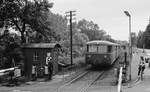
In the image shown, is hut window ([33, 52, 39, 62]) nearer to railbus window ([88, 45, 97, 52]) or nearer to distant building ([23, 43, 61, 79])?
distant building ([23, 43, 61, 79])

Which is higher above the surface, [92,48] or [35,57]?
[92,48]

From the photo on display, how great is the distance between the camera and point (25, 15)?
35.2 m

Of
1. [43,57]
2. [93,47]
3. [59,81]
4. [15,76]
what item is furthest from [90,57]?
[15,76]

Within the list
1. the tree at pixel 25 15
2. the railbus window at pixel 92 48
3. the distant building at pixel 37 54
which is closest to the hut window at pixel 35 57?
the distant building at pixel 37 54

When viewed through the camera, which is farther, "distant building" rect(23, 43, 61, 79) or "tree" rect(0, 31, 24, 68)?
"tree" rect(0, 31, 24, 68)

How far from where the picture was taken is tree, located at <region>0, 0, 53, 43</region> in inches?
1352

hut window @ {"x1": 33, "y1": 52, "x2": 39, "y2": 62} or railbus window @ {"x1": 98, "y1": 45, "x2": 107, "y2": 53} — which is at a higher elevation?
railbus window @ {"x1": 98, "y1": 45, "x2": 107, "y2": 53}

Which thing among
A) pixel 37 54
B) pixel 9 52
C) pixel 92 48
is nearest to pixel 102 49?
pixel 92 48

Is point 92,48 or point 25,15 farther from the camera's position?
point 25,15

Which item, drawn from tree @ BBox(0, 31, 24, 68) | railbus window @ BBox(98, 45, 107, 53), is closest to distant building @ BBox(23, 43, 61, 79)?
tree @ BBox(0, 31, 24, 68)

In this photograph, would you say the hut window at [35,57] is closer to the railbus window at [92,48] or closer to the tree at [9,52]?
the tree at [9,52]

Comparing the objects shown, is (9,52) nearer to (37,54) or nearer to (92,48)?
(37,54)

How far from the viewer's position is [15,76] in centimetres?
2414

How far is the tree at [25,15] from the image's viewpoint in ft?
113
